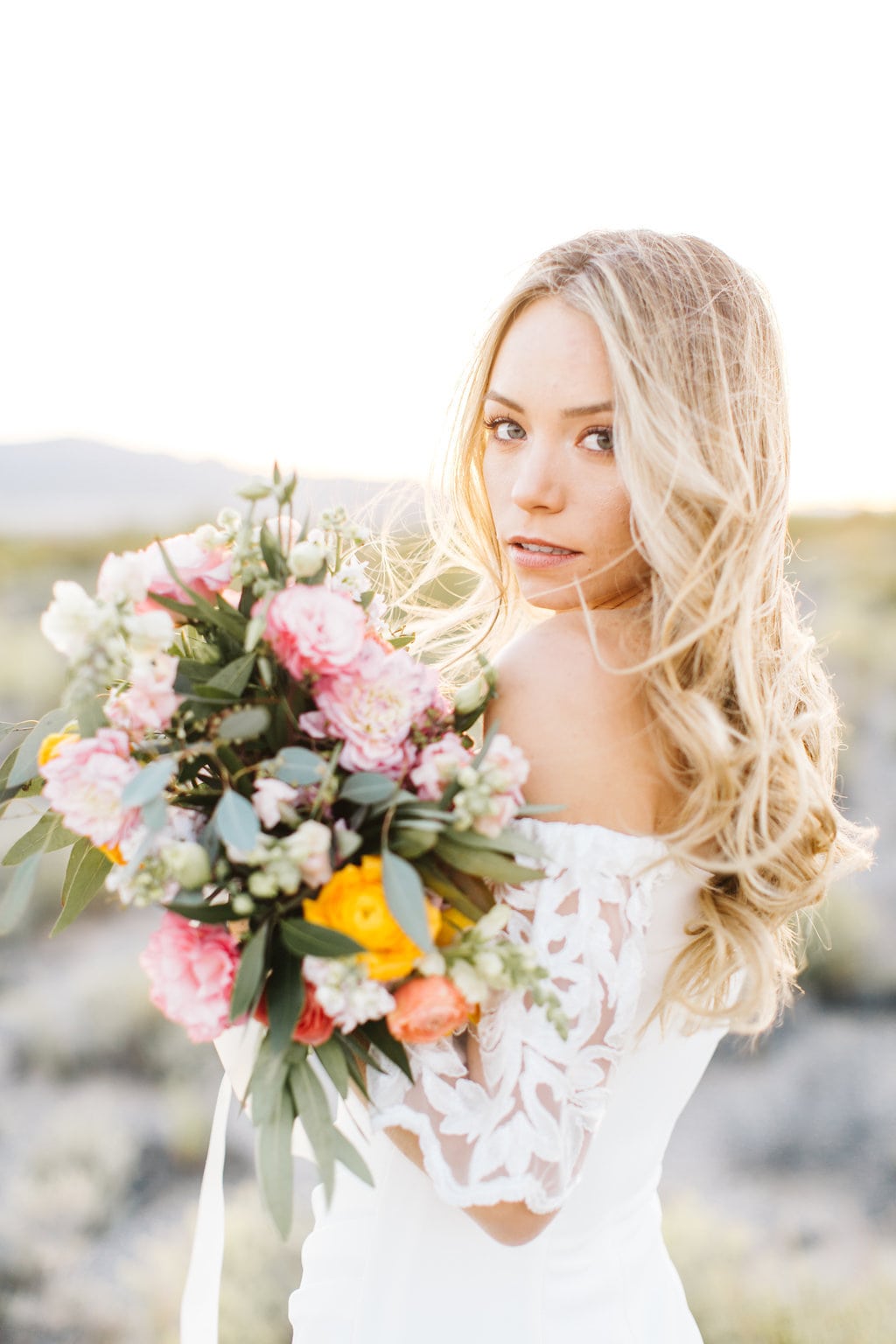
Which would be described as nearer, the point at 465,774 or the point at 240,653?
the point at 465,774

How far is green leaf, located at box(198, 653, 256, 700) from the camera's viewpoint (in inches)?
44.6

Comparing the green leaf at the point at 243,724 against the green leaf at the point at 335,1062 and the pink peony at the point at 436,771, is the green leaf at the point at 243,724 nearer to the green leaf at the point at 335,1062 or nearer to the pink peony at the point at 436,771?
the pink peony at the point at 436,771

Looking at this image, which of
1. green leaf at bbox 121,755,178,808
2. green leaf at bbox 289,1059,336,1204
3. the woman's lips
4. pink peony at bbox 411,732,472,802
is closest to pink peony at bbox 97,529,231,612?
green leaf at bbox 121,755,178,808

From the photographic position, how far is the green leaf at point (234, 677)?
44.6 inches

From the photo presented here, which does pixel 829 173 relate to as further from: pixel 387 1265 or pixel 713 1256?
pixel 387 1265

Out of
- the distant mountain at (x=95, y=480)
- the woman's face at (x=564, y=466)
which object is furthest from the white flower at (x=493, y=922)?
the distant mountain at (x=95, y=480)

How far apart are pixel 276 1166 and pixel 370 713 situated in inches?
18.7

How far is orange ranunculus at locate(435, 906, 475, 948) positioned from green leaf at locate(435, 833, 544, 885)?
0.08 meters

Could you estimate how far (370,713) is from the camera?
3.73 ft

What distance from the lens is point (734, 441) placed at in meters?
1.48

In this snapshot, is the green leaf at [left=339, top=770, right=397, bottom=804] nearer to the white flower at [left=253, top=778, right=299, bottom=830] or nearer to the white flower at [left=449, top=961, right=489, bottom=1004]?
the white flower at [left=253, top=778, right=299, bottom=830]

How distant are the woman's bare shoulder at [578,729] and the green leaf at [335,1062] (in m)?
0.38

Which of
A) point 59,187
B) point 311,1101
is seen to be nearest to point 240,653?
point 311,1101

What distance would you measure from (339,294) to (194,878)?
6263 mm
